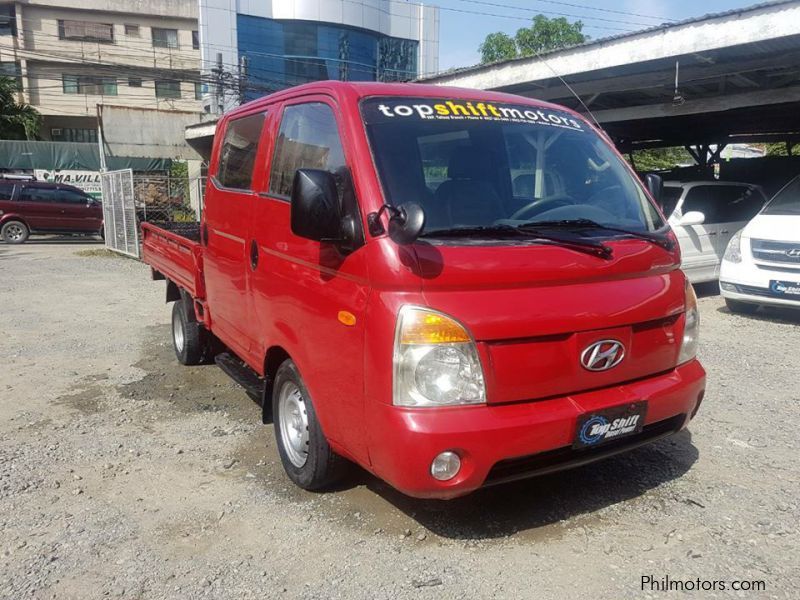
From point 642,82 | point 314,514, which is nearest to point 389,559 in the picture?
point 314,514

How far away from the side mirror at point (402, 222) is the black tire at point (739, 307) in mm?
7013

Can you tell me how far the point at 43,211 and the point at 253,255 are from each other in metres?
17.6

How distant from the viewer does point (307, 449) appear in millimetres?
3496

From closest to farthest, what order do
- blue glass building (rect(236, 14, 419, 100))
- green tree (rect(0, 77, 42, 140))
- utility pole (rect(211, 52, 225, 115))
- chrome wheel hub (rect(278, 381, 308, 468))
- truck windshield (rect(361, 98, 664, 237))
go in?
truck windshield (rect(361, 98, 664, 237)) → chrome wheel hub (rect(278, 381, 308, 468)) → utility pole (rect(211, 52, 225, 115)) → blue glass building (rect(236, 14, 419, 100)) → green tree (rect(0, 77, 42, 140))

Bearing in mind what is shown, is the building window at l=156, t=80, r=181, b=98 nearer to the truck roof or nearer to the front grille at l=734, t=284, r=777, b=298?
the front grille at l=734, t=284, r=777, b=298

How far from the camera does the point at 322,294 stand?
3096mm

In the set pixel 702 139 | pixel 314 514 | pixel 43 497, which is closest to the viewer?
pixel 314 514

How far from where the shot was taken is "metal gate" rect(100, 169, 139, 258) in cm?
1466

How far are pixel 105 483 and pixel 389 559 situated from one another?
184 centimetres

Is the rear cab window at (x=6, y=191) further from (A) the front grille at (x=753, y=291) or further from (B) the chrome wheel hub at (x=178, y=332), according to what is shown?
(A) the front grille at (x=753, y=291)

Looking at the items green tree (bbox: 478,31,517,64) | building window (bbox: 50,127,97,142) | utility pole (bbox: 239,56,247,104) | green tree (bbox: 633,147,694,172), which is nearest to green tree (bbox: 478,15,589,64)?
green tree (bbox: 478,31,517,64)

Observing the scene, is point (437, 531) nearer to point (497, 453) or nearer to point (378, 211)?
point (497, 453)

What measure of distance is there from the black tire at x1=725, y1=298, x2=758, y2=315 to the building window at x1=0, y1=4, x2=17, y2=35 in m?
41.9

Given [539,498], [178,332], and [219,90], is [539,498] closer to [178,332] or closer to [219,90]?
[178,332]
